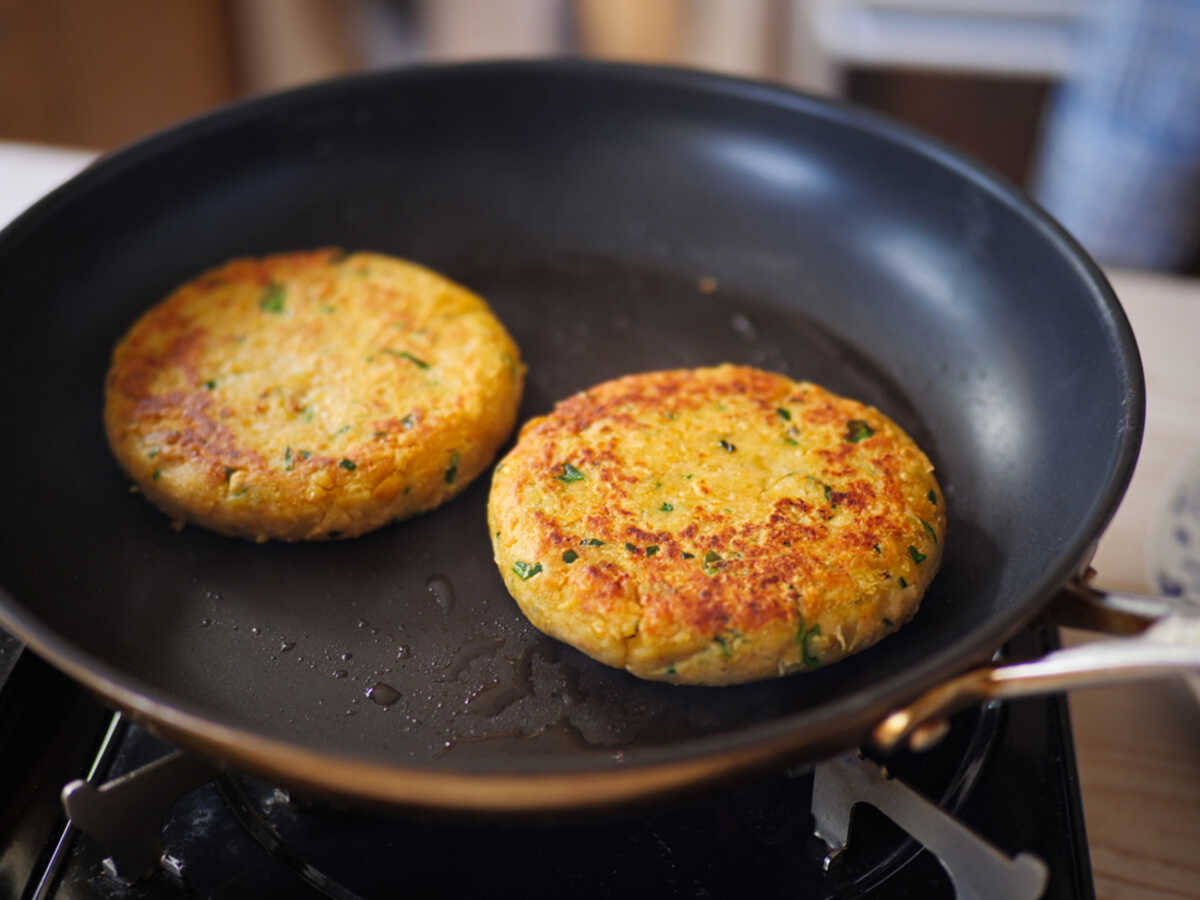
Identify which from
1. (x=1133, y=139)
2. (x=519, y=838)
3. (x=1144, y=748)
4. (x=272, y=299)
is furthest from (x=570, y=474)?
(x=1133, y=139)

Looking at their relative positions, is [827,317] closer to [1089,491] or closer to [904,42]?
[1089,491]

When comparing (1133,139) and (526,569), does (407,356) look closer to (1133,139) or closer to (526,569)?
(526,569)

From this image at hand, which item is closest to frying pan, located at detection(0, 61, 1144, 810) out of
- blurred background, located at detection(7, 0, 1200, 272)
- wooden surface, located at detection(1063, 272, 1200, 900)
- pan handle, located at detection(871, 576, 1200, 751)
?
pan handle, located at detection(871, 576, 1200, 751)

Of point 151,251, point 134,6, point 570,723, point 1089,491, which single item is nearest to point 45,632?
point 570,723

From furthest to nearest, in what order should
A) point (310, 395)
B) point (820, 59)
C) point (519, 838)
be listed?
point (820, 59) < point (310, 395) < point (519, 838)

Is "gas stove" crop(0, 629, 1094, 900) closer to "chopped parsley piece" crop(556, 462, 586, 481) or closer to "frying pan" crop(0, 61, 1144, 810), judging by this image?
"frying pan" crop(0, 61, 1144, 810)

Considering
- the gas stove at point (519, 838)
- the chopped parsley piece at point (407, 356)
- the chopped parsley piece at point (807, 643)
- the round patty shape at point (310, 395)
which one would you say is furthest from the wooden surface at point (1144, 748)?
the chopped parsley piece at point (407, 356)

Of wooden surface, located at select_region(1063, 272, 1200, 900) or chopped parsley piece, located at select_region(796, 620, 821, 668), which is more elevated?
chopped parsley piece, located at select_region(796, 620, 821, 668)
